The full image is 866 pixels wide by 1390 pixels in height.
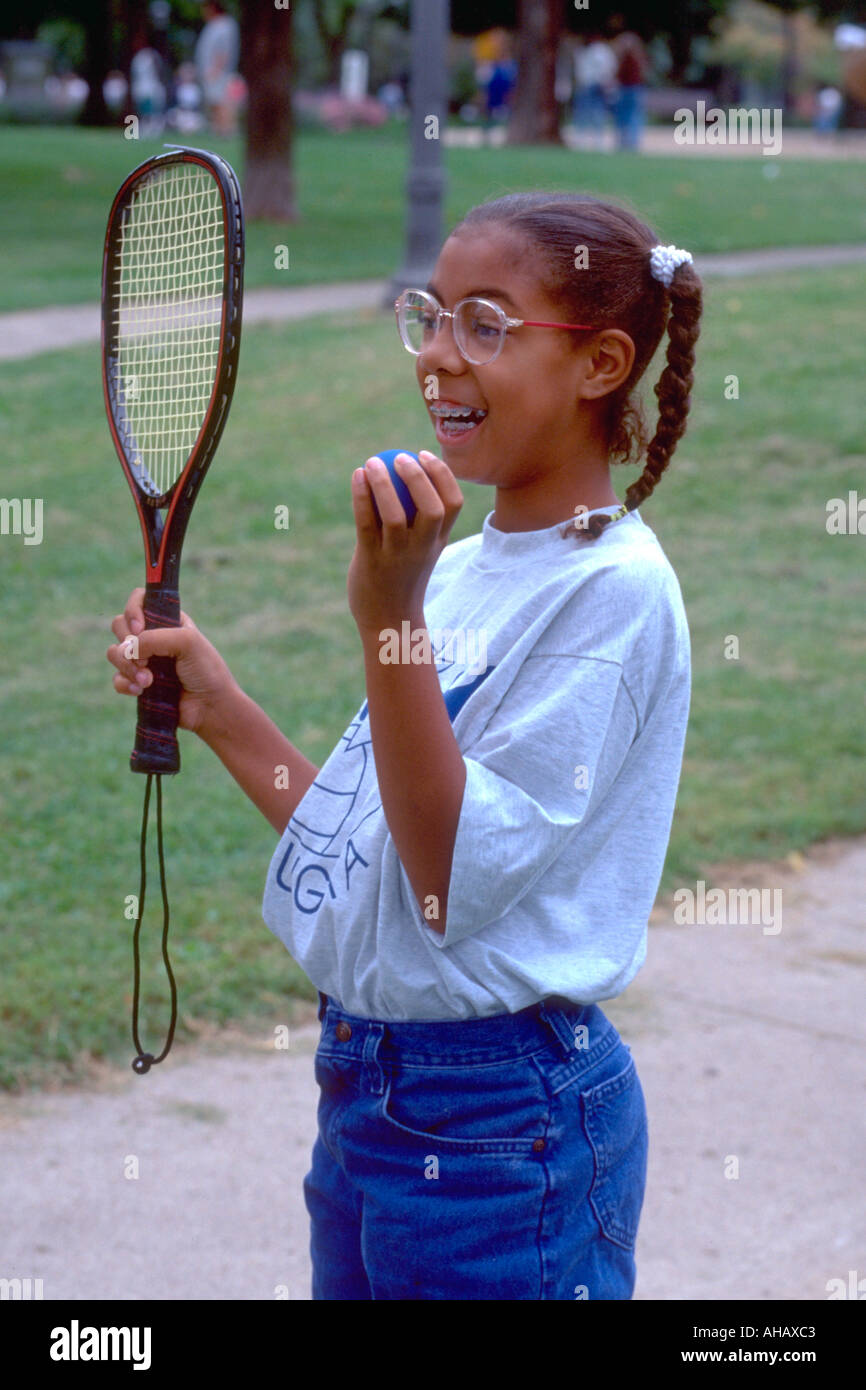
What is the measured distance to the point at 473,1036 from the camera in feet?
6.05

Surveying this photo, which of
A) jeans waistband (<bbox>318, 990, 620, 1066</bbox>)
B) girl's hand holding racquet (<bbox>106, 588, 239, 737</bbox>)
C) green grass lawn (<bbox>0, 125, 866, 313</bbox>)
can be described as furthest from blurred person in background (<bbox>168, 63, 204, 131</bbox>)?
jeans waistband (<bbox>318, 990, 620, 1066</bbox>)

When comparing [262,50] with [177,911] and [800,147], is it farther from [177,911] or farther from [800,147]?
[800,147]

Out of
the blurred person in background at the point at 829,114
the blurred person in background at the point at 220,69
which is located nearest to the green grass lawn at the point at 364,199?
the blurred person in background at the point at 220,69

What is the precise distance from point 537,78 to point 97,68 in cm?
999

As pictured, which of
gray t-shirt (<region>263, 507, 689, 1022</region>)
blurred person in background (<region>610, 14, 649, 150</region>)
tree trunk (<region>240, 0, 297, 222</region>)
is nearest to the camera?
gray t-shirt (<region>263, 507, 689, 1022</region>)

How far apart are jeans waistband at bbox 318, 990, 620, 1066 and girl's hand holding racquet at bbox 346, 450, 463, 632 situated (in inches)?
19.2

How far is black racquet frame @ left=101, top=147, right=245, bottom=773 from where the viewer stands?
2.02 meters

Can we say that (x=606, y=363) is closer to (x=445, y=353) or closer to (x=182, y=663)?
(x=445, y=353)

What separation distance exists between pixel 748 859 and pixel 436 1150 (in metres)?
3.15

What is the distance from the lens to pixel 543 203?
187 cm

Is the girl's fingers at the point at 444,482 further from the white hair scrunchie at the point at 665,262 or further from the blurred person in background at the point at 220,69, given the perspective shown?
the blurred person in background at the point at 220,69

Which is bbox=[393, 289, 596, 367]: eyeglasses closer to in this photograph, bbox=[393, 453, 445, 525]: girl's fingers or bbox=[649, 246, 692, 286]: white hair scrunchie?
bbox=[649, 246, 692, 286]: white hair scrunchie

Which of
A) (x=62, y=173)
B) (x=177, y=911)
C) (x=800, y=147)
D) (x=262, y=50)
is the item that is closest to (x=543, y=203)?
(x=177, y=911)

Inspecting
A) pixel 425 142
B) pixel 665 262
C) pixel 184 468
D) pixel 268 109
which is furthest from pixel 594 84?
pixel 665 262
